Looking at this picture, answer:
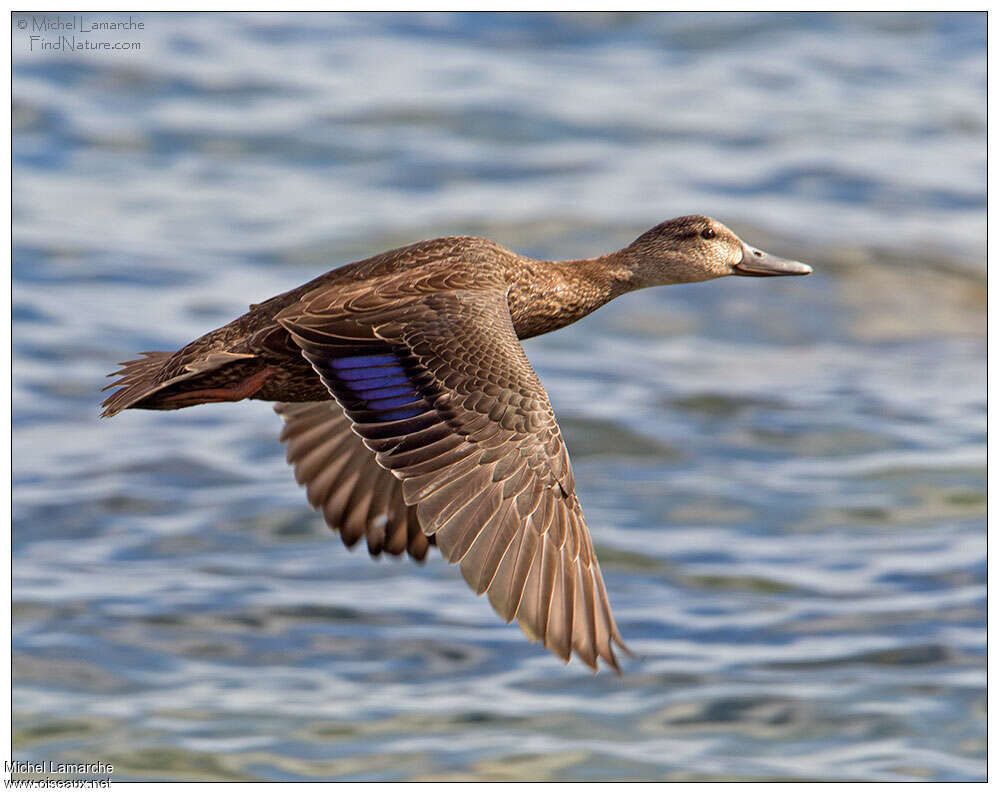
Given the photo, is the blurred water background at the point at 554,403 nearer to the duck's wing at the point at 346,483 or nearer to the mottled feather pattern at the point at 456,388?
the duck's wing at the point at 346,483

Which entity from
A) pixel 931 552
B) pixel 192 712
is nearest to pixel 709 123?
pixel 931 552

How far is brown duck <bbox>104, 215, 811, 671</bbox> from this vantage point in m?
6.15

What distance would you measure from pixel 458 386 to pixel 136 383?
1.60 meters

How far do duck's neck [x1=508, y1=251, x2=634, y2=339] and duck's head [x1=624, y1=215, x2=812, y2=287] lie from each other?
4.2 inches

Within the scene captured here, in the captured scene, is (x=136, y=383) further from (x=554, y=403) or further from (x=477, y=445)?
(x=554, y=403)

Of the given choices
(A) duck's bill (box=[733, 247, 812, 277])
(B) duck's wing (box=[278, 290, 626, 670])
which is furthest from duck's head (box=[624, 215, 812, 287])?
(B) duck's wing (box=[278, 290, 626, 670])

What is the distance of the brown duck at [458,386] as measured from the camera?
20.2ft

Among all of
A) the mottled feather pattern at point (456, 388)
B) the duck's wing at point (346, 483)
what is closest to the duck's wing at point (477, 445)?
the mottled feather pattern at point (456, 388)

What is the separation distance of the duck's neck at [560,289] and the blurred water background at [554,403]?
346 cm

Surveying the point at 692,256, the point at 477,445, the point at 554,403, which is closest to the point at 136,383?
the point at 477,445

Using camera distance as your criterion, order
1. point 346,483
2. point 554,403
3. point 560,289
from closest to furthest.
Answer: point 560,289 < point 346,483 < point 554,403

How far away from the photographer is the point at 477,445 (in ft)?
21.1

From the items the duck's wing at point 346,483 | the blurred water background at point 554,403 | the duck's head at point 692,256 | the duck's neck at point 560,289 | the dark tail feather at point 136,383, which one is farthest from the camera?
the blurred water background at point 554,403

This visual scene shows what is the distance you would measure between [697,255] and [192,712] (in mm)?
4642
